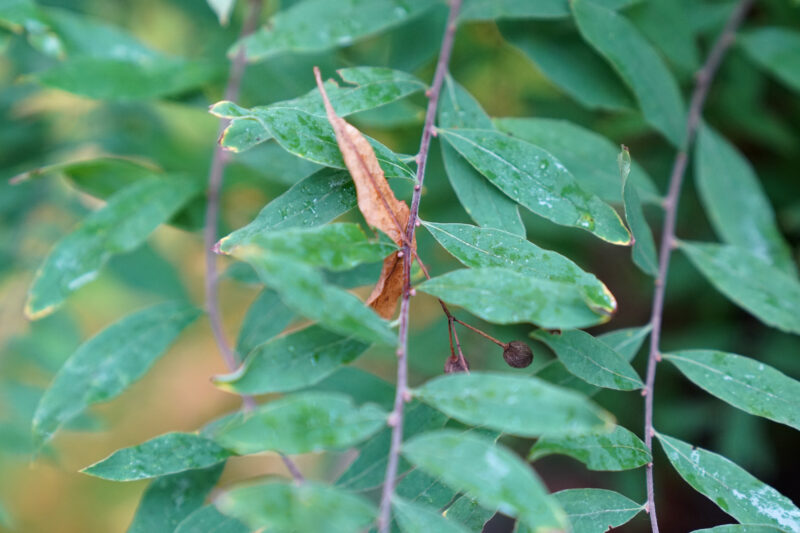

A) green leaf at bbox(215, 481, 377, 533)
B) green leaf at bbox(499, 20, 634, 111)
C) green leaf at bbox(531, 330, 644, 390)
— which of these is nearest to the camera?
green leaf at bbox(215, 481, 377, 533)

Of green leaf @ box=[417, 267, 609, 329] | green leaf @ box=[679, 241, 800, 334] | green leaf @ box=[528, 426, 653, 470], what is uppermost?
green leaf @ box=[417, 267, 609, 329]

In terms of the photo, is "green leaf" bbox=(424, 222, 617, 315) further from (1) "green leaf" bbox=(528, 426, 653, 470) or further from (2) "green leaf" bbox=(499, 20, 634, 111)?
(2) "green leaf" bbox=(499, 20, 634, 111)

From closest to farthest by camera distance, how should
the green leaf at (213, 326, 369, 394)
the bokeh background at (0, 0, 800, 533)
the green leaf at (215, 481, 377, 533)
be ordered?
the green leaf at (215, 481, 377, 533) < the green leaf at (213, 326, 369, 394) < the bokeh background at (0, 0, 800, 533)

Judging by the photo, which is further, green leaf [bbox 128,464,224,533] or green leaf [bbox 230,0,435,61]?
green leaf [bbox 230,0,435,61]

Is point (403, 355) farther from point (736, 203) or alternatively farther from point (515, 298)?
point (736, 203)

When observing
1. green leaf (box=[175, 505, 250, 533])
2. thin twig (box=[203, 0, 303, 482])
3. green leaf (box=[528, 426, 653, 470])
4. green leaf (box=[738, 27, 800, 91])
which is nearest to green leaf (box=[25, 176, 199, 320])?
thin twig (box=[203, 0, 303, 482])

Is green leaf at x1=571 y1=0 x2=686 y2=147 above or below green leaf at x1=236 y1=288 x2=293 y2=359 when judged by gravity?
above

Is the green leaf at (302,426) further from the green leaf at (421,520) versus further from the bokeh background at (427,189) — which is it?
the bokeh background at (427,189)
